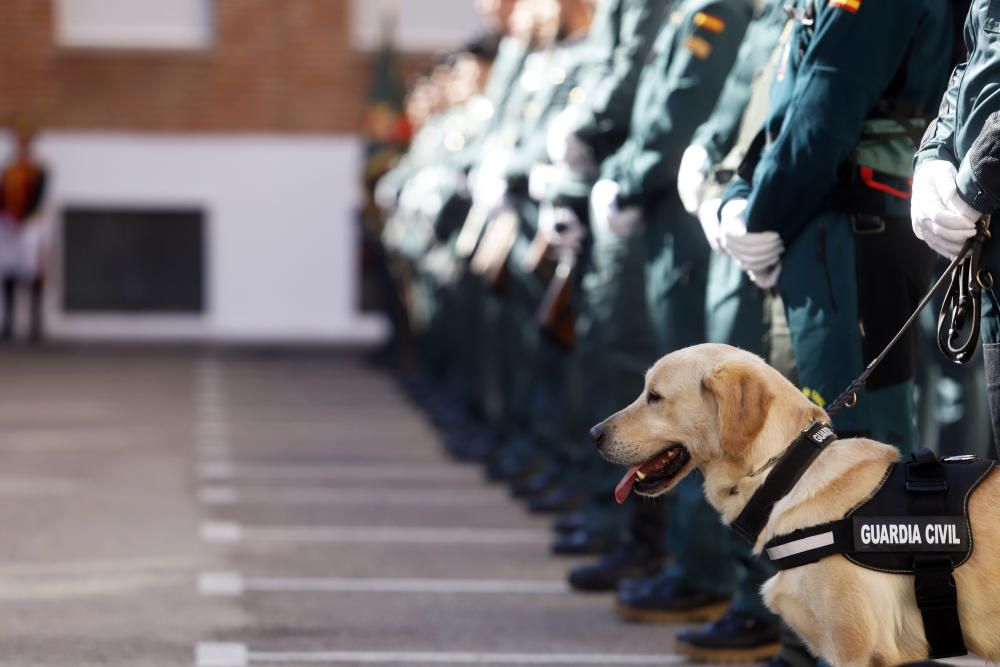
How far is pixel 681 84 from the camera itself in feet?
20.6

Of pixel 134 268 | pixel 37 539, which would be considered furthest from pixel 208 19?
pixel 37 539

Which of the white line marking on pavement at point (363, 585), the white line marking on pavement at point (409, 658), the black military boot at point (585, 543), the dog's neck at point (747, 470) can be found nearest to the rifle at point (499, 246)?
the black military boot at point (585, 543)

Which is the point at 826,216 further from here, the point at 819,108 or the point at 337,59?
the point at 337,59

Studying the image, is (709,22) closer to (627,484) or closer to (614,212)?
Answer: (614,212)

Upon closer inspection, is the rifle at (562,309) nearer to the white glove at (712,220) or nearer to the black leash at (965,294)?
the white glove at (712,220)

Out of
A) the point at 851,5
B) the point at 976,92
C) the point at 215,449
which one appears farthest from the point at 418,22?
the point at 976,92

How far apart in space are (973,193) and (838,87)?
92 centimetres

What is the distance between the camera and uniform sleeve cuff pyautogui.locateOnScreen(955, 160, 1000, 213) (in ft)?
12.0

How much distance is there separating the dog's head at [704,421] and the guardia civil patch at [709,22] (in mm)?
2208

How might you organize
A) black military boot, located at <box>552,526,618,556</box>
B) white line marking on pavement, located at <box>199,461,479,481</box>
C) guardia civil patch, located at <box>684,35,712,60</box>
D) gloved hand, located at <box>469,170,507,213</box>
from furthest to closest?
white line marking on pavement, located at <box>199,461,479,481</box>, gloved hand, located at <box>469,170,507,213</box>, black military boot, located at <box>552,526,618,556</box>, guardia civil patch, located at <box>684,35,712,60</box>

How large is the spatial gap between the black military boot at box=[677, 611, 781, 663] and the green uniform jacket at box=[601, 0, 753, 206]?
155 centimetres

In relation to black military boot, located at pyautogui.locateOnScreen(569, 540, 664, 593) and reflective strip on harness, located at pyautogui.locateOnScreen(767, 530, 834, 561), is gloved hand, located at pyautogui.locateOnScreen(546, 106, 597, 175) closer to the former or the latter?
black military boot, located at pyautogui.locateOnScreen(569, 540, 664, 593)

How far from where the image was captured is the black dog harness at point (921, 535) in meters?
3.70

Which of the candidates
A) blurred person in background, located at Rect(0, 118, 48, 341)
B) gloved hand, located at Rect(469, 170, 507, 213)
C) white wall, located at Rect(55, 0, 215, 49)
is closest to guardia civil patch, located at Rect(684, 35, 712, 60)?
gloved hand, located at Rect(469, 170, 507, 213)
